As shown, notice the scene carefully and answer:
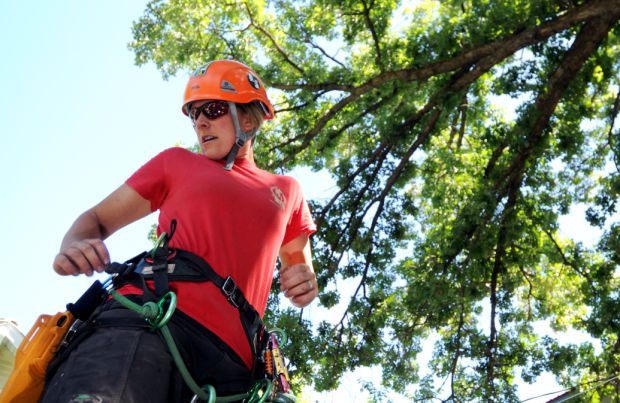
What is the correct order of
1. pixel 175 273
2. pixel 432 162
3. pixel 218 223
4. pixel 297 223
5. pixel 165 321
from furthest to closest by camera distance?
1. pixel 432 162
2. pixel 297 223
3. pixel 218 223
4. pixel 175 273
5. pixel 165 321

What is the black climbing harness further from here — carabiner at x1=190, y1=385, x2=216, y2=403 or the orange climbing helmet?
the orange climbing helmet

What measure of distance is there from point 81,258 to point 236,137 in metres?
0.99

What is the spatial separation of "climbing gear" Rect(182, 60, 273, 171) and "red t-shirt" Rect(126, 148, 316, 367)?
A: 0.28 metres

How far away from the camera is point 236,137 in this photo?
2.76m

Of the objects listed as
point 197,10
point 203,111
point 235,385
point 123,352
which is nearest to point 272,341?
point 235,385

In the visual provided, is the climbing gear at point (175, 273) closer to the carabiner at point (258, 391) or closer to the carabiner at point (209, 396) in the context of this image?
the carabiner at point (258, 391)

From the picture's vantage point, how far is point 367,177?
948 centimetres

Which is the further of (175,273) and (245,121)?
(245,121)

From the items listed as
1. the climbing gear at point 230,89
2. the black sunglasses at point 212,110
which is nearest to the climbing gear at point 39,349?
the climbing gear at point 230,89

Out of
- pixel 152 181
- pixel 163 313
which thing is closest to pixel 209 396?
pixel 163 313

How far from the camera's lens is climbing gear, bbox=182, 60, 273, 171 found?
2.85 metres

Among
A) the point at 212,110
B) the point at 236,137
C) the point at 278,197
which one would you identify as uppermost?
the point at 212,110

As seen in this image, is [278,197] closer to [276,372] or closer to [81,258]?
[276,372]

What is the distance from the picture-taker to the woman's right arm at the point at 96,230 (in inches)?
79.8
